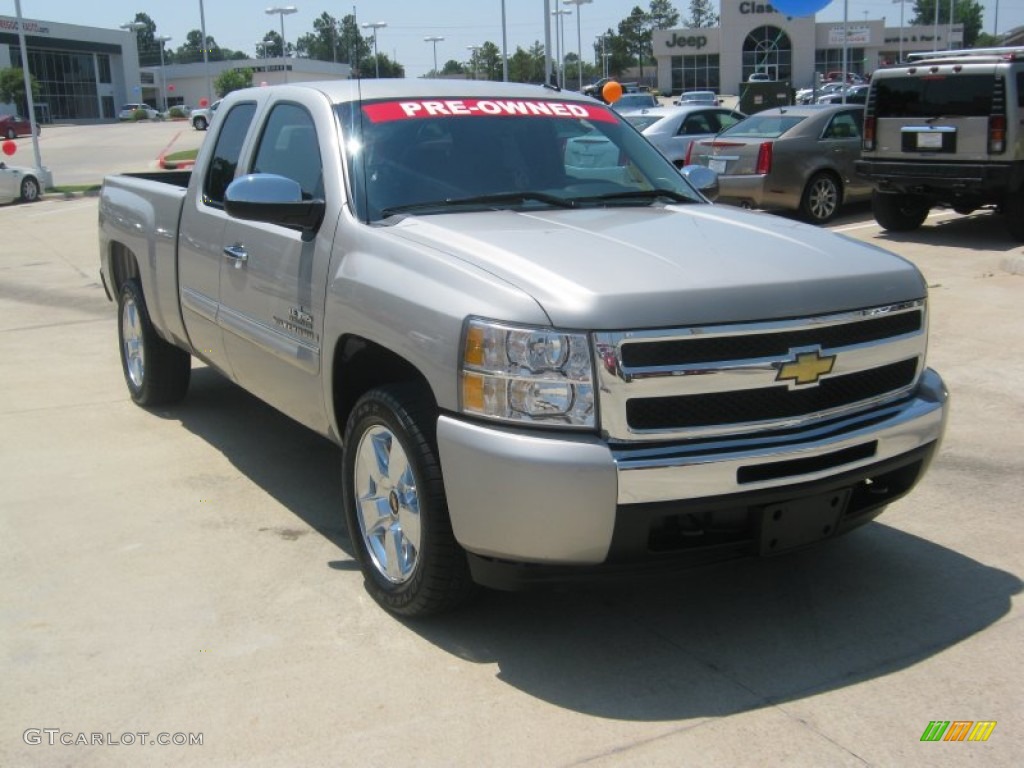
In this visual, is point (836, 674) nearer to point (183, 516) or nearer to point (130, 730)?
point (130, 730)

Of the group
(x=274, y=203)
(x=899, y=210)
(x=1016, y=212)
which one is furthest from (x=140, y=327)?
(x=899, y=210)

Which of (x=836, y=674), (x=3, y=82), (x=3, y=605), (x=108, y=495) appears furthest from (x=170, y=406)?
(x=3, y=82)

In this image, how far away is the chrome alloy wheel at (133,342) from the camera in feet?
22.8

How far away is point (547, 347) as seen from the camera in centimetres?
338

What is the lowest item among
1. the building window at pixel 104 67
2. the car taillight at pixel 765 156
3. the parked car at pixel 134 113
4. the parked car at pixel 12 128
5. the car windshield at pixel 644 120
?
the car taillight at pixel 765 156

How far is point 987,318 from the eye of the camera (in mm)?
8844

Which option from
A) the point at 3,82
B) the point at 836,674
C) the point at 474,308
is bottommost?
the point at 836,674

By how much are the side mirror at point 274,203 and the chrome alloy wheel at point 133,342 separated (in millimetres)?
2689

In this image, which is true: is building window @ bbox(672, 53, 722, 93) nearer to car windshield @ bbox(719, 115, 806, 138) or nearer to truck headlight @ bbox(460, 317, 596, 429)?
car windshield @ bbox(719, 115, 806, 138)

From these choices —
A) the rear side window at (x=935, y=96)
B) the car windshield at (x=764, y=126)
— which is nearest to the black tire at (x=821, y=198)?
the car windshield at (x=764, y=126)

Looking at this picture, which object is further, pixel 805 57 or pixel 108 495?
pixel 805 57

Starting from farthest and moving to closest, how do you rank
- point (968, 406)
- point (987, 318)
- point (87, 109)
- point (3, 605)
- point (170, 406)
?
A: point (87, 109)
point (987, 318)
point (170, 406)
point (968, 406)
point (3, 605)

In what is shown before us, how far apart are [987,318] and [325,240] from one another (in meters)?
6.30

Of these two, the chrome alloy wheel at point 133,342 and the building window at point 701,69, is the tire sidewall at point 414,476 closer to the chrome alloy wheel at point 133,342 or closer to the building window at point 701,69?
the chrome alloy wheel at point 133,342
